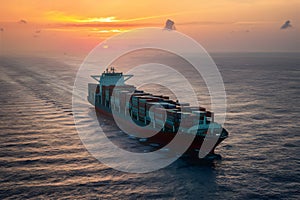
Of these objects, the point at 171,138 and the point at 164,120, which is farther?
the point at 164,120

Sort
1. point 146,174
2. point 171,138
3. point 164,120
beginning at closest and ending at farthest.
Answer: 1. point 146,174
2. point 171,138
3. point 164,120

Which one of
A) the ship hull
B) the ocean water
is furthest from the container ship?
the ocean water

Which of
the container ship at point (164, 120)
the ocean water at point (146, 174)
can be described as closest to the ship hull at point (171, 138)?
the container ship at point (164, 120)

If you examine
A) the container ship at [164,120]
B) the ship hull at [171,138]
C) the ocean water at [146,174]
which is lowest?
the ocean water at [146,174]

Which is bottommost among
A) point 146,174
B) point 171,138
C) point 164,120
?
point 146,174

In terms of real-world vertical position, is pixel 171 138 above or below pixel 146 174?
above

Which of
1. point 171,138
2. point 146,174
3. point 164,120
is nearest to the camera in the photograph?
point 146,174

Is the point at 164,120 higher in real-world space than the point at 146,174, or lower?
higher

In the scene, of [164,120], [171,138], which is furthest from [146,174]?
[164,120]

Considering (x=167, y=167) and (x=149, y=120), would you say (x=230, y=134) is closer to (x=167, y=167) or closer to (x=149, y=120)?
(x=149, y=120)

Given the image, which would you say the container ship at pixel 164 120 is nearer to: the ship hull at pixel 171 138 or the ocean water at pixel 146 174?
the ship hull at pixel 171 138

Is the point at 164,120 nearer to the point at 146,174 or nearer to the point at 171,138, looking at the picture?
the point at 171,138
